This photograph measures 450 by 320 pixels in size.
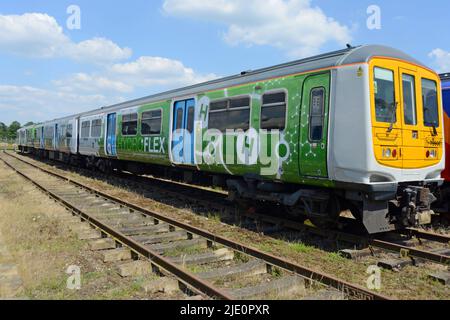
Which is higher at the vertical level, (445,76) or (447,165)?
(445,76)

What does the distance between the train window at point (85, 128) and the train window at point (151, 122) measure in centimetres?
770

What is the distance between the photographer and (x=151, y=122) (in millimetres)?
13414

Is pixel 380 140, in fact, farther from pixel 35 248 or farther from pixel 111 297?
pixel 35 248

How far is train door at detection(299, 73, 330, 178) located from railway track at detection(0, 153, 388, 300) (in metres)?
1.90

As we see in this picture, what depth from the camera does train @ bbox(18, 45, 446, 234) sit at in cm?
655

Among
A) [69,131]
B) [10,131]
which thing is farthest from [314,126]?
[10,131]

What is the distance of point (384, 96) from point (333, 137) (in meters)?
1.08

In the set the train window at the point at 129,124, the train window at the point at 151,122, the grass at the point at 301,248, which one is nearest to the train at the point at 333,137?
the grass at the point at 301,248

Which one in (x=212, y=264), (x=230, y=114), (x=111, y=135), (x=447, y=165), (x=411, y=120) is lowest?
(x=212, y=264)

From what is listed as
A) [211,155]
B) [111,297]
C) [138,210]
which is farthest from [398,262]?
[138,210]

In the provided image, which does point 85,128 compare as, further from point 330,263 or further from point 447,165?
point 330,263

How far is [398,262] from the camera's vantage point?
592 cm

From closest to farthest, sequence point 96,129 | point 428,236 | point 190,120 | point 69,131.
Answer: point 428,236
point 190,120
point 96,129
point 69,131

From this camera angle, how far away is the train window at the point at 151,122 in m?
12.9
